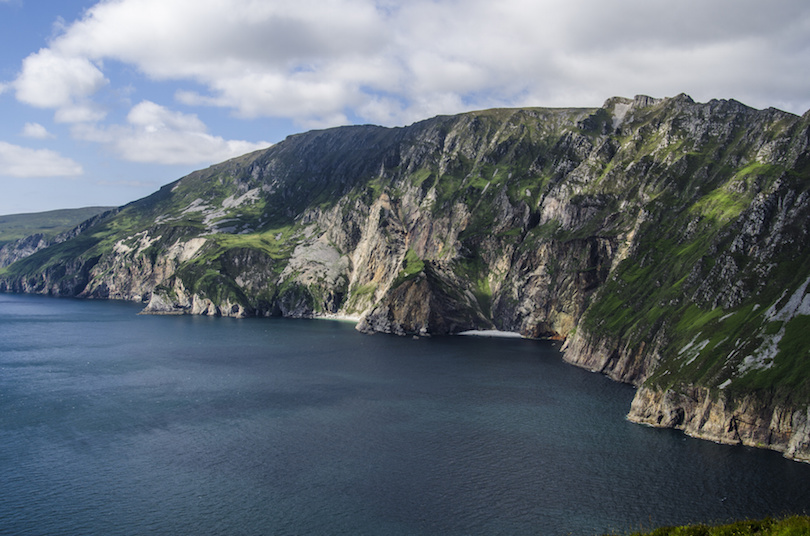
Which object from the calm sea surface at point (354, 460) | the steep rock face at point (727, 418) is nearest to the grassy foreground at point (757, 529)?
the calm sea surface at point (354, 460)

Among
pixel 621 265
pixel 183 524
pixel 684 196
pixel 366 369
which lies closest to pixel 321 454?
pixel 183 524

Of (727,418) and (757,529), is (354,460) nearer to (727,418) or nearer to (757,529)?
(757,529)

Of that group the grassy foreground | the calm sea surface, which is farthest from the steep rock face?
the grassy foreground

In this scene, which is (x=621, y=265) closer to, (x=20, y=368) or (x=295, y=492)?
(x=295, y=492)

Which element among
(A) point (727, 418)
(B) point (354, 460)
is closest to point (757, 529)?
(B) point (354, 460)

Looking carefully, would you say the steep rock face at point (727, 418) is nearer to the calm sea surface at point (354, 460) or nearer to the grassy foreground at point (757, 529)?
the calm sea surface at point (354, 460)

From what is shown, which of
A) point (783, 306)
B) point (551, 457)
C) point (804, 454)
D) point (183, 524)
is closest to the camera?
point (183, 524)
